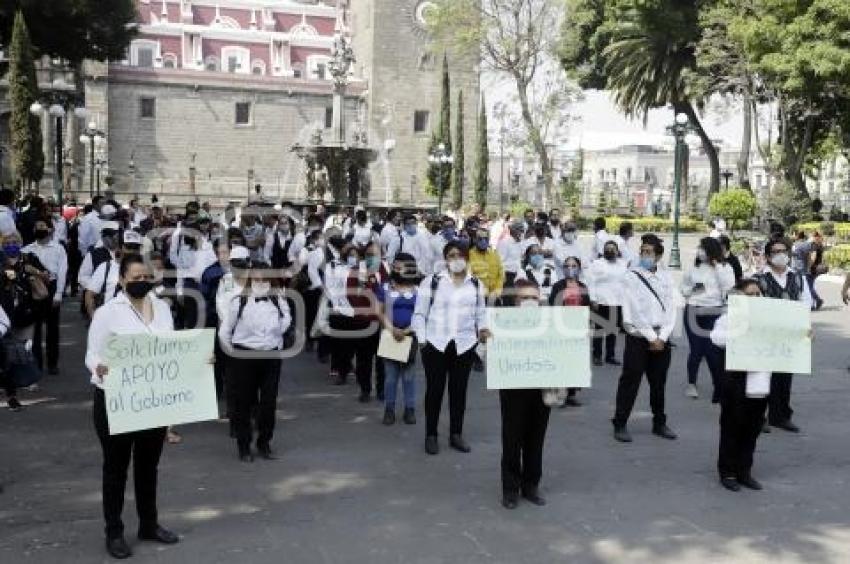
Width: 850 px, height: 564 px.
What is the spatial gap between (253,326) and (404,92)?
190ft

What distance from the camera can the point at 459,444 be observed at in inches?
306

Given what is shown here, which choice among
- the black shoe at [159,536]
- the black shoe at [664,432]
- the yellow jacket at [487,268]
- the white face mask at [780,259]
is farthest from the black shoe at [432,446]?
the yellow jacket at [487,268]

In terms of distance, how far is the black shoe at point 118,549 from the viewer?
5.34 metres

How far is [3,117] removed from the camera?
177 feet

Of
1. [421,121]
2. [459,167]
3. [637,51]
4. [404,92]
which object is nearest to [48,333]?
[637,51]

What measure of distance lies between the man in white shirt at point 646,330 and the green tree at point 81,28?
20977 millimetres

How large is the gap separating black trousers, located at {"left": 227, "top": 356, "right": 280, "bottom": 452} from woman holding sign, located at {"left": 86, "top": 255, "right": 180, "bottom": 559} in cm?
164

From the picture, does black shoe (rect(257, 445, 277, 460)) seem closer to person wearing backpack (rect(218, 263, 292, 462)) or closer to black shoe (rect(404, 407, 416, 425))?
person wearing backpack (rect(218, 263, 292, 462))

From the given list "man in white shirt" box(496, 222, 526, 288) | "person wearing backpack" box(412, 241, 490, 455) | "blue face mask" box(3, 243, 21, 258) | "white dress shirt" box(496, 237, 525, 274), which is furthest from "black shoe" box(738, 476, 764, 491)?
"white dress shirt" box(496, 237, 525, 274)

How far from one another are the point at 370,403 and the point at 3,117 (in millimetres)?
51739

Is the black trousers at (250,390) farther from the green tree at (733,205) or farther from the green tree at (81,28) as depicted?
the green tree at (733,205)

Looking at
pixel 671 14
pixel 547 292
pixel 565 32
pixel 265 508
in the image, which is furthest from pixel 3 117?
pixel 265 508

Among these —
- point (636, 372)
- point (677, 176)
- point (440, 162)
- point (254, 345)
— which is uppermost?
point (440, 162)

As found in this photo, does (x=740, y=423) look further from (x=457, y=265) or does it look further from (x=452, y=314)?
(x=457, y=265)
